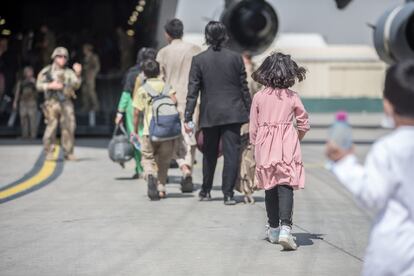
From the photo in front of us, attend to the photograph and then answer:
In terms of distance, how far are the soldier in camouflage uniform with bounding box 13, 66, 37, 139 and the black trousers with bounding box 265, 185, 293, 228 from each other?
1259 centimetres

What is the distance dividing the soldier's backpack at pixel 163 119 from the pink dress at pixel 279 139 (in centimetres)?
254

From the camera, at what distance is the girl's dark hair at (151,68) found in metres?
11.3

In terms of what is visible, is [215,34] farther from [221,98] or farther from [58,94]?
[58,94]

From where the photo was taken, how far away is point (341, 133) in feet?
13.4

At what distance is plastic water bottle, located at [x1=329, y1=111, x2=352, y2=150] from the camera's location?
13.4ft

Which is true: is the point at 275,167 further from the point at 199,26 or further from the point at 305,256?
the point at 199,26

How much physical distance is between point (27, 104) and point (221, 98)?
10221 mm

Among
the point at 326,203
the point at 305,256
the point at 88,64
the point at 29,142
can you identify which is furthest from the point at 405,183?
the point at 88,64

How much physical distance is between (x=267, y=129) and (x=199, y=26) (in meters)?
20.0

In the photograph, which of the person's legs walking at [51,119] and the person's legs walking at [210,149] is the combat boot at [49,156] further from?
the person's legs walking at [210,149]

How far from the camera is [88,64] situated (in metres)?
24.2

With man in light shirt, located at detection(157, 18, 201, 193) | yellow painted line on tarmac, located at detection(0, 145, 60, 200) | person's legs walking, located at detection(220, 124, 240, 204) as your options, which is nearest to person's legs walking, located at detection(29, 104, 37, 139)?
yellow painted line on tarmac, located at detection(0, 145, 60, 200)

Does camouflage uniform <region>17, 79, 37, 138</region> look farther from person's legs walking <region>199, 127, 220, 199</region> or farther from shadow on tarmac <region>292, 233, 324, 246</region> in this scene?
shadow on tarmac <region>292, 233, 324, 246</region>

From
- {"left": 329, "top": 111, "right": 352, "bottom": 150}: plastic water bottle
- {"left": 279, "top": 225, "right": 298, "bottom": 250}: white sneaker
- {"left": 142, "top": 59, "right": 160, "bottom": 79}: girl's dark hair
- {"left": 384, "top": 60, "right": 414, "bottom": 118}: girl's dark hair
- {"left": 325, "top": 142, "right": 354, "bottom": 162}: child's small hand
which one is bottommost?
{"left": 279, "top": 225, "right": 298, "bottom": 250}: white sneaker
